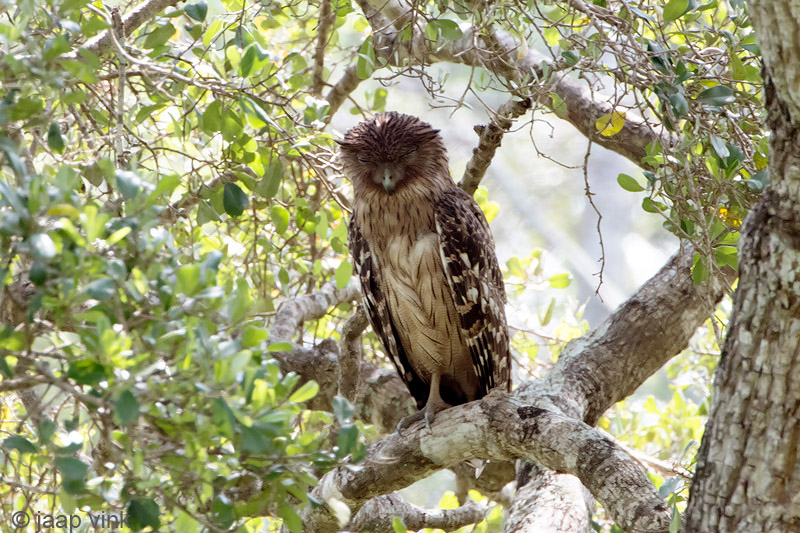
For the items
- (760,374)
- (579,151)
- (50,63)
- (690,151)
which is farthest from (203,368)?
(579,151)

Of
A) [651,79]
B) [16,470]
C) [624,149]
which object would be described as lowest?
[16,470]

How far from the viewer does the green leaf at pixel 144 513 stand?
143cm

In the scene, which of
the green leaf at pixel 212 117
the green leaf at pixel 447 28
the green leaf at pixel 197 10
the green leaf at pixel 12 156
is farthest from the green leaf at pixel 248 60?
the green leaf at pixel 12 156

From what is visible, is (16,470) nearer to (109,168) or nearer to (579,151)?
(109,168)

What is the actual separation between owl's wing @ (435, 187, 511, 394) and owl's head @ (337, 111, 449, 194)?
0.68 feet

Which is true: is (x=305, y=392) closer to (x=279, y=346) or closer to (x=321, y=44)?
(x=279, y=346)

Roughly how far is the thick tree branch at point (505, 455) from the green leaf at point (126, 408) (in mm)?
1037

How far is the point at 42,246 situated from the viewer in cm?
119

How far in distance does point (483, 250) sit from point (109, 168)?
2.09m

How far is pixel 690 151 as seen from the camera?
2533 mm

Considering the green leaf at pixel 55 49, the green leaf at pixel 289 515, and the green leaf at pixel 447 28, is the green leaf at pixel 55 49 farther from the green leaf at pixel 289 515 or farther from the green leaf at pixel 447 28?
the green leaf at pixel 447 28

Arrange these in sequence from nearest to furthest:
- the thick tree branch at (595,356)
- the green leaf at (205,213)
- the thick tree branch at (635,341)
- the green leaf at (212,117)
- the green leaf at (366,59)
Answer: the green leaf at (212,117), the green leaf at (205,213), the green leaf at (366,59), the thick tree branch at (595,356), the thick tree branch at (635,341)

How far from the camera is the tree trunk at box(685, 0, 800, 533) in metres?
1.57

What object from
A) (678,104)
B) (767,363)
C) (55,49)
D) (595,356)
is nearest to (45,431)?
→ (55,49)
